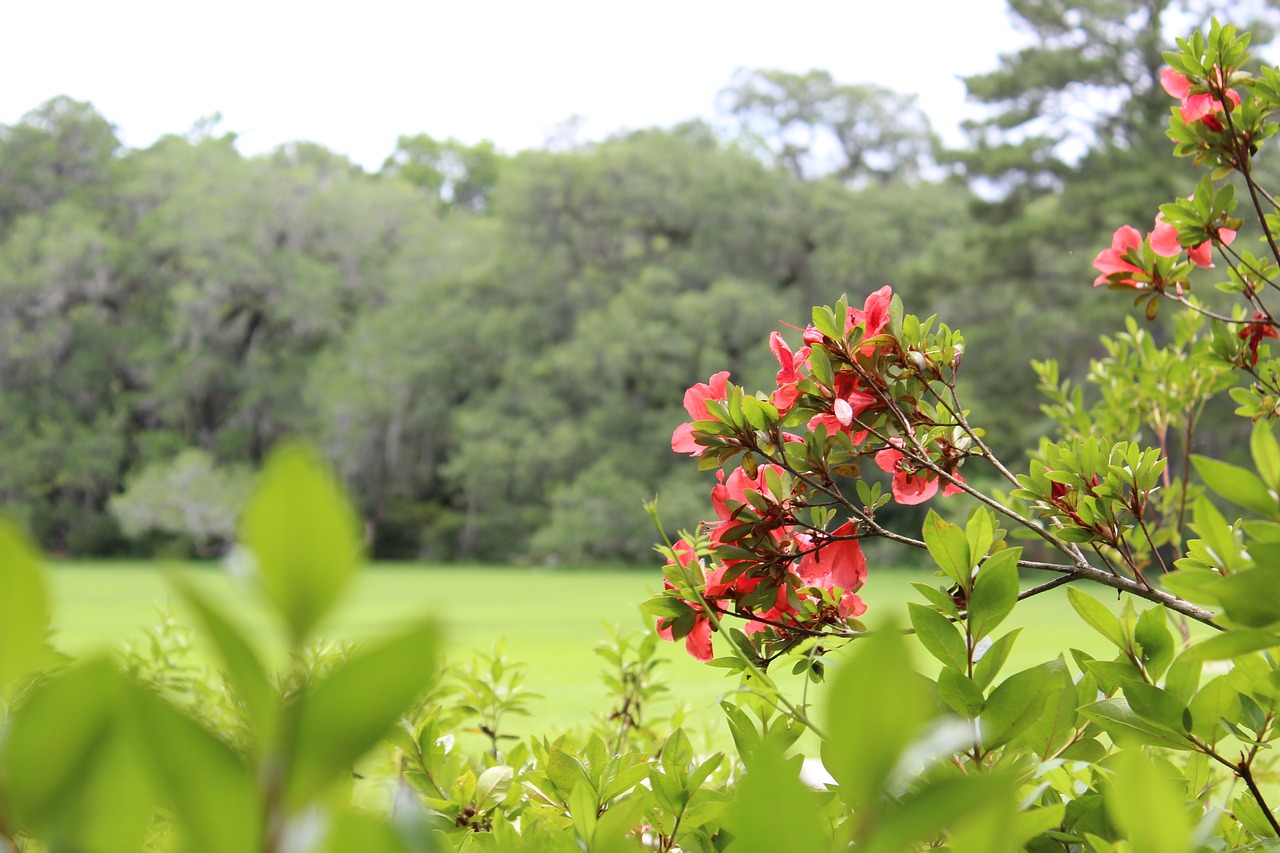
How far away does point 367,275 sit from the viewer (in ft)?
60.5

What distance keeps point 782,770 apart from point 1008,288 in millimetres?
13727

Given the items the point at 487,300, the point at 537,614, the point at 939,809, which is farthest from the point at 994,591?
the point at 487,300

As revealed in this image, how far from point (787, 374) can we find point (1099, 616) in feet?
1.01

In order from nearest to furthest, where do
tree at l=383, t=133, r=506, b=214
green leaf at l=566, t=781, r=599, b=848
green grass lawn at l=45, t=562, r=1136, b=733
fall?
green leaf at l=566, t=781, r=599, b=848
green grass lawn at l=45, t=562, r=1136, b=733
tree at l=383, t=133, r=506, b=214

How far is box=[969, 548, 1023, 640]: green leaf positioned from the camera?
498mm

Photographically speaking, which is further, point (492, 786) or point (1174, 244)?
point (1174, 244)

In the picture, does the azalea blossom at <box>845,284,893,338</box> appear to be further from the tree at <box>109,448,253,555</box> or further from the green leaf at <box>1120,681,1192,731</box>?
the tree at <box>109,448,253,555</box>

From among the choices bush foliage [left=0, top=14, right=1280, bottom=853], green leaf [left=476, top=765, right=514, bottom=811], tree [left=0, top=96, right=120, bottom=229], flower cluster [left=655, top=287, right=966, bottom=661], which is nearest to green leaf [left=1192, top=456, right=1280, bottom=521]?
bush foliage [left=0, top=14, right=1280, bottom=853]

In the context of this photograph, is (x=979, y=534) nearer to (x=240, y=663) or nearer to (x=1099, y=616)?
(x=1099, y=616)

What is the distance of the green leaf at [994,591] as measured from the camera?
0.50m

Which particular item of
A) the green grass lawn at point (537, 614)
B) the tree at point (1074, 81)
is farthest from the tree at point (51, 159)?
the tree at point (1074, 81)

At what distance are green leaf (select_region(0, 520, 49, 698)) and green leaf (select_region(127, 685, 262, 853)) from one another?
0.02 meters

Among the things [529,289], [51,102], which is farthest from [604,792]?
[51,102]

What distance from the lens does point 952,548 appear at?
519mm
